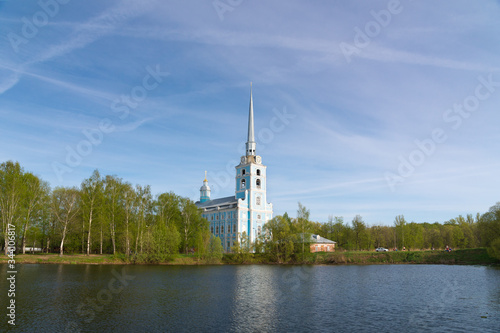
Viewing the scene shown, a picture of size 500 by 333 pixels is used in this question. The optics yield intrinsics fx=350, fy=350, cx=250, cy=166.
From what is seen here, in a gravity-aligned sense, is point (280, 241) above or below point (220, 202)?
below

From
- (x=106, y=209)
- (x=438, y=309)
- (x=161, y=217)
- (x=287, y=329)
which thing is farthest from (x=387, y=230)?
(x=287, y=329)

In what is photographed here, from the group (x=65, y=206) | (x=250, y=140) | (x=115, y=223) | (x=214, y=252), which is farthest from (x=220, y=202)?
(x=65, y=206)

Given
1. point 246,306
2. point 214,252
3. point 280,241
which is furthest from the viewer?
point 280,241

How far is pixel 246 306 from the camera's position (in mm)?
28438

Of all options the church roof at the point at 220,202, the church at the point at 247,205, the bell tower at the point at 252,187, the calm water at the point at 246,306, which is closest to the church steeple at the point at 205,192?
the church roof at the point at 220,202

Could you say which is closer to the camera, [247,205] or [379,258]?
[379,258]

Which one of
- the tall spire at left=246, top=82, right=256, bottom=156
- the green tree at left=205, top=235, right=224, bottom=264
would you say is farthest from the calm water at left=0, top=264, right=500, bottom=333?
the tall spire at left=246, top=82, right=256, bottom=156

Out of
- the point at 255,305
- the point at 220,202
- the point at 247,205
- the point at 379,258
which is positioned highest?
the point at 220,202

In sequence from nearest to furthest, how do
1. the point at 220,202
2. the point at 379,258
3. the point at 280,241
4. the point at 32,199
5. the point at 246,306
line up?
the point at 246,306, the point at 32,199, the point at 280,241, the point at 379,258, the point at 220,202

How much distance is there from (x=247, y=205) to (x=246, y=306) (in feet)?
273

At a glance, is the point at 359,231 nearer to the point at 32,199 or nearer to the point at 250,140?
the point at 250,140

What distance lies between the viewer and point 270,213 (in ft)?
380

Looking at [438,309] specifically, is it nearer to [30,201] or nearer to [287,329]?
[287,329]

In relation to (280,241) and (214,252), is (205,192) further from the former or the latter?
(280,241)
